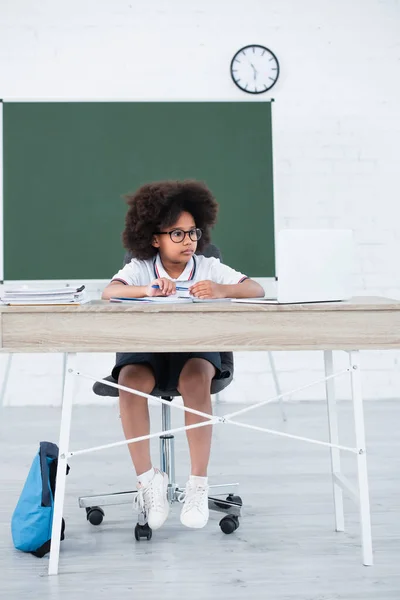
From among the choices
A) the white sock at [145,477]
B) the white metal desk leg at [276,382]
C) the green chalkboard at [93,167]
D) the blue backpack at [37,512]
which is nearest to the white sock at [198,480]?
the white sock at [145,477]

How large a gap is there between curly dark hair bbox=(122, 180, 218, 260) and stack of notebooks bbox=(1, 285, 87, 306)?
65 centimetres

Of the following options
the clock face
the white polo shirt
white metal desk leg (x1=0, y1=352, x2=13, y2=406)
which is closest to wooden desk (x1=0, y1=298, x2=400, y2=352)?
the white polo shirt

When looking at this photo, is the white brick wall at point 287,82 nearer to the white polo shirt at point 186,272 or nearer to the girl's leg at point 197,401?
the white polo shirt at point 186,272

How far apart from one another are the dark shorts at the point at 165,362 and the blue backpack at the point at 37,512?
1.18ft

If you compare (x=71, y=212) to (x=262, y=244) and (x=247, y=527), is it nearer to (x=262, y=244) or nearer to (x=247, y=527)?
(x=262, y=244)

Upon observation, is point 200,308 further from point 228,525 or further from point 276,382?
point 276,382

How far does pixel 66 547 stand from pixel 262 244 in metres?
2.44

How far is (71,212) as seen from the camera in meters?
4.16

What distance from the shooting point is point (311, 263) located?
74.1 inches

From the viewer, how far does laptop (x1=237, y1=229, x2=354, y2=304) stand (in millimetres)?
1867

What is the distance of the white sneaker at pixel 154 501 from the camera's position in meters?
2.11

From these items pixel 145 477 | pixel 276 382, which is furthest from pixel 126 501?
pixel 276 382

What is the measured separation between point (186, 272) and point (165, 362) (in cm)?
36

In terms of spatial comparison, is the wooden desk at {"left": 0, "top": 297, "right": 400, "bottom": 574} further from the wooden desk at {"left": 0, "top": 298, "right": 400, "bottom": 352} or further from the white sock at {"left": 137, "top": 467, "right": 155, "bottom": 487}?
the white sock at {"left": 137, "top": 467, "right": 155, "bottom": 487}
